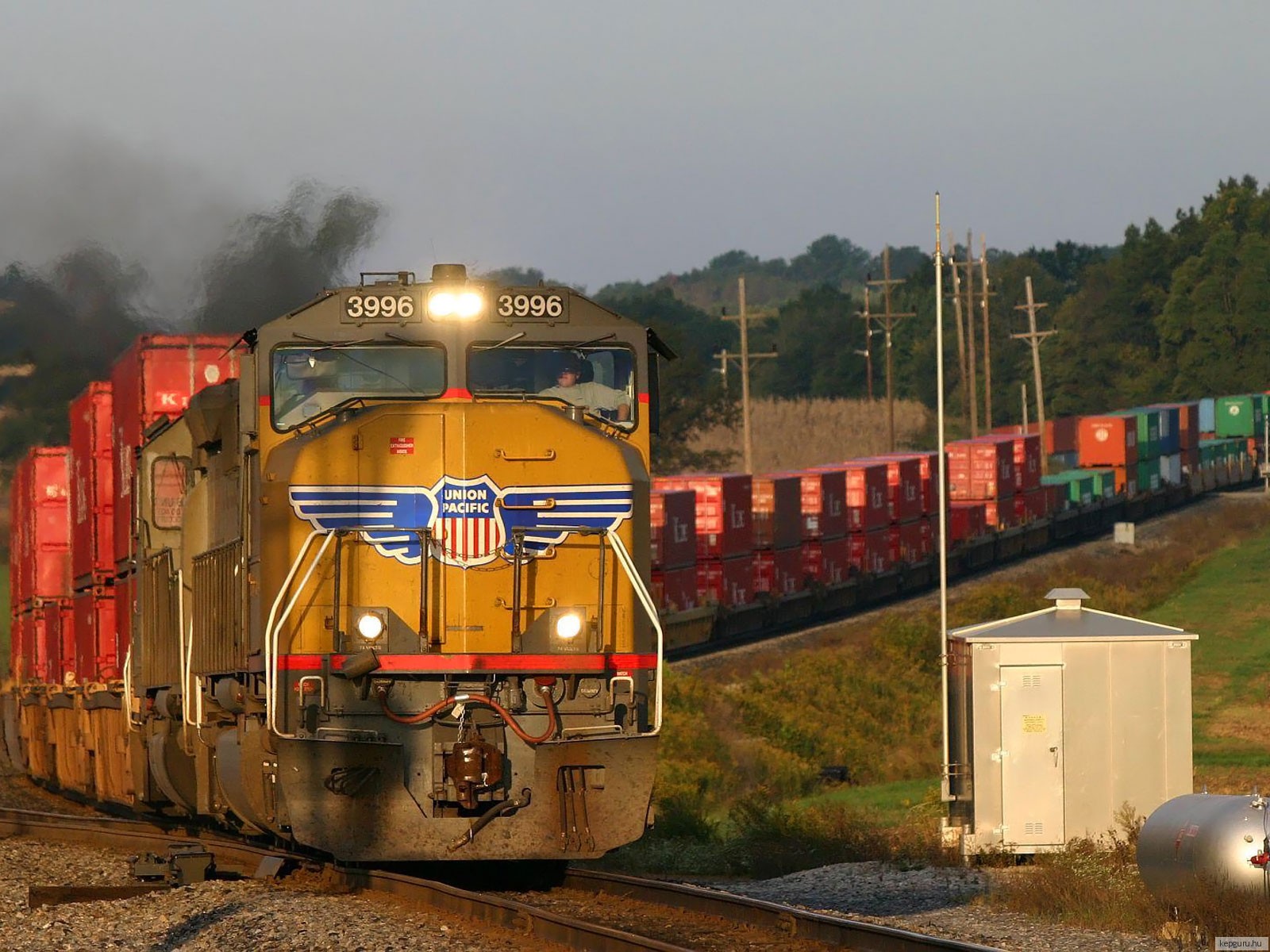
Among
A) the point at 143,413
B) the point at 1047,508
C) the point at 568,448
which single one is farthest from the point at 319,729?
the point at 1047,508

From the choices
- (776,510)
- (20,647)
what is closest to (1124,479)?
(776,510)

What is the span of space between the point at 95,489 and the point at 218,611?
24.5 ft

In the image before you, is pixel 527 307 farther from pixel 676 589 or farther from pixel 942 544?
pixel 676 589

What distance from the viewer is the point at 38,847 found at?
16.6 metres

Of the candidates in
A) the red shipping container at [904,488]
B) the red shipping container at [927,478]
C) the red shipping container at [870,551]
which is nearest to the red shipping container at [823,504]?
the red shipping container at [870,551]

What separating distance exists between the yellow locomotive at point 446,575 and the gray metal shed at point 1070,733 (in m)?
4.97

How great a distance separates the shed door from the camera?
1585 centimetres

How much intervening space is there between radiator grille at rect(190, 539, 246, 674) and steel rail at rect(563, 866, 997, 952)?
297 cm

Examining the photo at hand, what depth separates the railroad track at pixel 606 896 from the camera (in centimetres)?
1021

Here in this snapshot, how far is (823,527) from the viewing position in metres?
45.5

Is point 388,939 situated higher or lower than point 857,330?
lower

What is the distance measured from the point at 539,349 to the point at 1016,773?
632 centimetres

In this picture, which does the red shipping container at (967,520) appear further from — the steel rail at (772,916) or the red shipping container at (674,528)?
the steel rail at (772,916)

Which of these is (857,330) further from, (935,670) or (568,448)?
(568,448)
